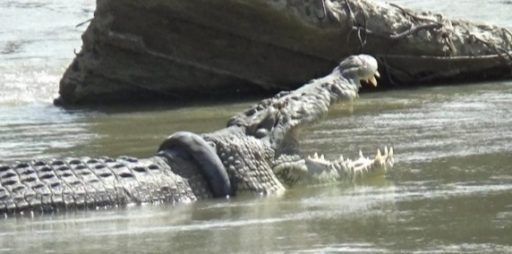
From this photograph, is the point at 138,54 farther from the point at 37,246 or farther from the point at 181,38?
the point at 37,246

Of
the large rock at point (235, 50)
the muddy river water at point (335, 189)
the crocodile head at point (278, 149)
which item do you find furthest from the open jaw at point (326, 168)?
the large rock at point (235, 50)

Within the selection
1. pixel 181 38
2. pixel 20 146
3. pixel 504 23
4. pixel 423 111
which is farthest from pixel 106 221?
pixel 504 23

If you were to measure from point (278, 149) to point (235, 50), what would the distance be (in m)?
4.39

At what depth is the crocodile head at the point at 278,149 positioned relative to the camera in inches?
292

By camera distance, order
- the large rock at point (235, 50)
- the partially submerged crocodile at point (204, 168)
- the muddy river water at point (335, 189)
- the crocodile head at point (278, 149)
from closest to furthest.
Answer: the muddy river water at point (335, 189) → the partially submerged crocodile at point (204, 168) → the crocodile head at point (278, 149) → the large rock at point (235, 50)

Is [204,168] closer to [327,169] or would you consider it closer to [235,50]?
[327,169]

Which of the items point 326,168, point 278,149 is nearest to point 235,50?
point 278,149

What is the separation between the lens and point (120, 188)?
7082mm

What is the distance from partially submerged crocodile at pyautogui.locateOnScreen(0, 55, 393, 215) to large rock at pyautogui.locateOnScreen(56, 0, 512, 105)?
152 inches

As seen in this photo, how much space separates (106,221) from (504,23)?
10.5m

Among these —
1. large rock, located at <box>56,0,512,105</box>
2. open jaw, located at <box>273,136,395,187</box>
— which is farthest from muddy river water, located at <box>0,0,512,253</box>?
large rock, located at <box>56,0,512,105</box>

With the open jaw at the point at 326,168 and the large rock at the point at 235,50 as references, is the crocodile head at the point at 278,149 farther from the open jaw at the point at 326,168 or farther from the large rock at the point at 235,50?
the large rock at the point at 235,50

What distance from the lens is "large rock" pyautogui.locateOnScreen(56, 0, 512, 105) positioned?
11.9 m

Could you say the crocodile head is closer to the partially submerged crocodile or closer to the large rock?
the partially submerged crocodile
